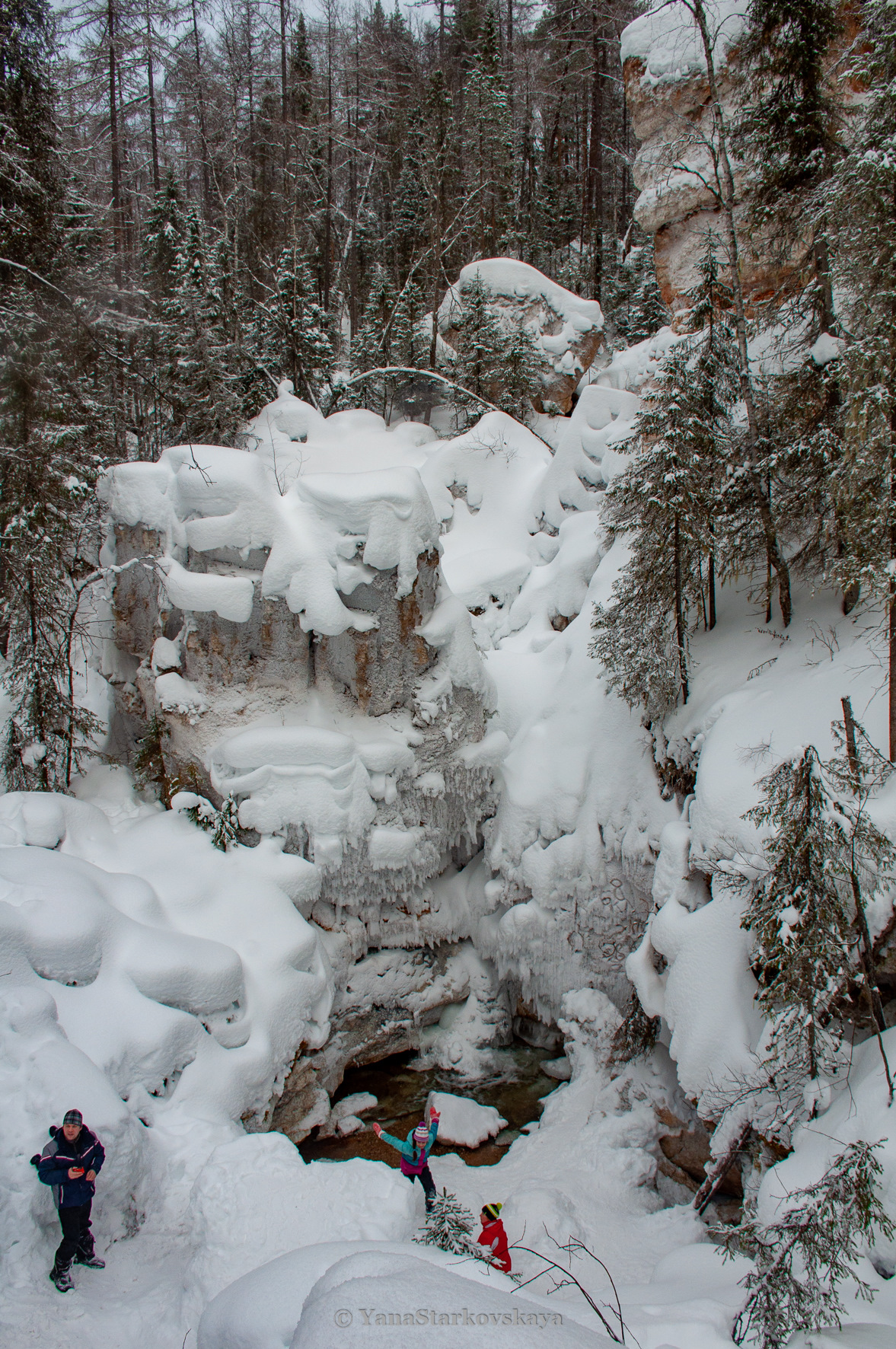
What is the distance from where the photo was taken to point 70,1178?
5328 millimetres

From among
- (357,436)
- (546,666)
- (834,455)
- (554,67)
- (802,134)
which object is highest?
(554,67)

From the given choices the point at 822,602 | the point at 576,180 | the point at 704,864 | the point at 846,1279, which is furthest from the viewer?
the point at 576,180

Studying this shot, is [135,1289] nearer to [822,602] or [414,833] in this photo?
[414,833]

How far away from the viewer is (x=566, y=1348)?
304 cm

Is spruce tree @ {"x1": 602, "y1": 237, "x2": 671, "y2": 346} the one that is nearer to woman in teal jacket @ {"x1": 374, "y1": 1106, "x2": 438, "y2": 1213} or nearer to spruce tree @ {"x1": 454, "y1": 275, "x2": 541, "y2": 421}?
spruce tree @ {"x1": 454, "y1": 275, "x2": 541, "y2": 421}

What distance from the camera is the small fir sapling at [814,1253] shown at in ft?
15.6

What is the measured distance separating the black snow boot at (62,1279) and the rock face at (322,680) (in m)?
3.88

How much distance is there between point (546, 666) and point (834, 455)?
5.55 metres

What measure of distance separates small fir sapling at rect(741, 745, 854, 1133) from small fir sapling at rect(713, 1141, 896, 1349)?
1.04m

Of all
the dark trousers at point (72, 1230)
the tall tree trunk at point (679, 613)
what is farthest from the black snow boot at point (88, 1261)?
the tall tree trunk at point (679, 613)

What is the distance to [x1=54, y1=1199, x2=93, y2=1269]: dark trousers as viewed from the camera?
5426mm

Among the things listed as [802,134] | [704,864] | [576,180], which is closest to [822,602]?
[704,864]

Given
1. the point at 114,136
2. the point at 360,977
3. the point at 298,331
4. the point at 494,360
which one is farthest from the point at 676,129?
the point at 360,977

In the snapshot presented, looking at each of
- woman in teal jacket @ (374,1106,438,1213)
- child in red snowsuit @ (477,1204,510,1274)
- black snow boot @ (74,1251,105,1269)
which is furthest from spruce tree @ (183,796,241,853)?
child in red snowsuit @ (477,1204,510,1274)
